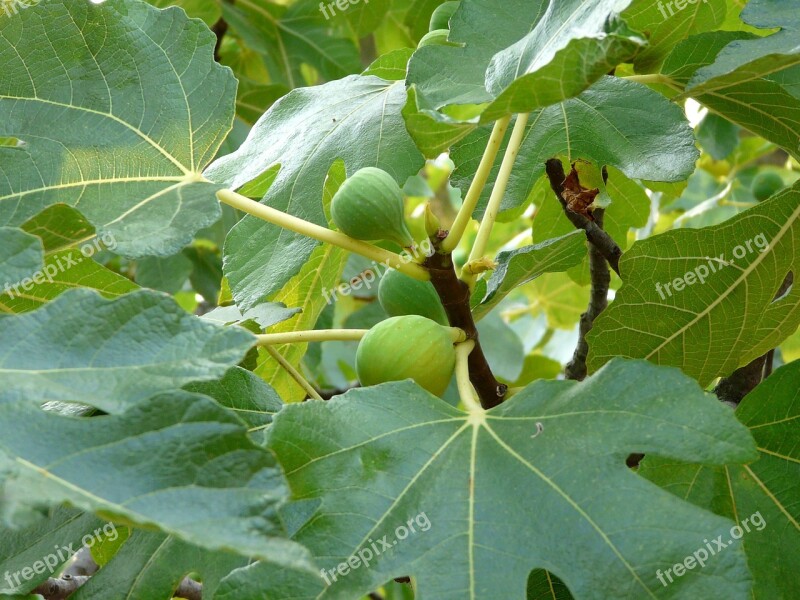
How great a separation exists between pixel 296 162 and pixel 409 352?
438 millimetres

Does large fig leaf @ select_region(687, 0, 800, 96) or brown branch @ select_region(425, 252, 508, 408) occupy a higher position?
large fig leaf @ select_region(687, 0, 800, 96)

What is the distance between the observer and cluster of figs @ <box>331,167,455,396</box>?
3.63ft

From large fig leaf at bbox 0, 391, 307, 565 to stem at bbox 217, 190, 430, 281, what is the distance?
40 cm

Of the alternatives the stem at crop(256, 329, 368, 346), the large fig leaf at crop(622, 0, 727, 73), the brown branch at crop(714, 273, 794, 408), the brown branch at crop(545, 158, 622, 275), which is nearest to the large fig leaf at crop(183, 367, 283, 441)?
the stem at crop(256, 329, 368, 346)

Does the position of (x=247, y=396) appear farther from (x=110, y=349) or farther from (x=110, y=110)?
(x=110, y=110)

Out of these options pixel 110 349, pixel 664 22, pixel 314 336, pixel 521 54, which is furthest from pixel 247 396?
pixel 664 22

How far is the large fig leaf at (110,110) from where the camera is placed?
1259 millimetres

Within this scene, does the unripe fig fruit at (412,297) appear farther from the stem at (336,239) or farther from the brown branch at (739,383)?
the brown branch at (739,383)

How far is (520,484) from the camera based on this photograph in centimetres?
96

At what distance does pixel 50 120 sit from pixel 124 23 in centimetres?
18

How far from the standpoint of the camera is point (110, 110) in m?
1.32

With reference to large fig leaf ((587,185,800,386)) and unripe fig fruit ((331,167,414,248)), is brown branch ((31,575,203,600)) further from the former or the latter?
large fig leaf ((587,185,800,386))

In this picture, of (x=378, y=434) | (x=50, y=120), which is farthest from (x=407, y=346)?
(x=50, y=120)

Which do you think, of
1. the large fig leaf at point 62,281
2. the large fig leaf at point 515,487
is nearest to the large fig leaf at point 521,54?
the large fig leaf at point 515,487
